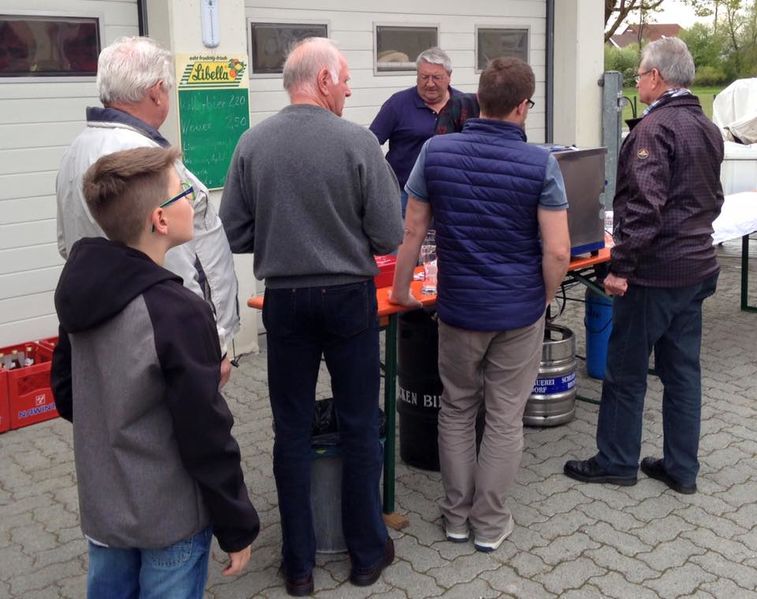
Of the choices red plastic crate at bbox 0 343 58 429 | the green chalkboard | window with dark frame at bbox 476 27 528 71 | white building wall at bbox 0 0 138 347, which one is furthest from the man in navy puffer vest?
window with dark frame at bbox 476 27 528 71

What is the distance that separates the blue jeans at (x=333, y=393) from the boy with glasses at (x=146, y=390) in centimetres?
109

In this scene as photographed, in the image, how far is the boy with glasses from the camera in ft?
6.64

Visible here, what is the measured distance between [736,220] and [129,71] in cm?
451

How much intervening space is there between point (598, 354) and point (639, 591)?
2.49 meters

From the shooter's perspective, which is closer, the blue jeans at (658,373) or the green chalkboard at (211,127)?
the blue jeans at (658,373)

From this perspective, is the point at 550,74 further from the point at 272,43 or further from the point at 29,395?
the point at 29,395

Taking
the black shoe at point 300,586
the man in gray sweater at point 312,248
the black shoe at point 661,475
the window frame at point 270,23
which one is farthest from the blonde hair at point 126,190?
the window frame at point 270,23


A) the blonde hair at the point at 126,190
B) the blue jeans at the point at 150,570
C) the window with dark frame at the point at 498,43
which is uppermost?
the window with dark frame at the point at 498,43

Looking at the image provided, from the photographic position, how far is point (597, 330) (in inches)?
229

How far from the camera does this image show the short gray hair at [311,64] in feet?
10.5

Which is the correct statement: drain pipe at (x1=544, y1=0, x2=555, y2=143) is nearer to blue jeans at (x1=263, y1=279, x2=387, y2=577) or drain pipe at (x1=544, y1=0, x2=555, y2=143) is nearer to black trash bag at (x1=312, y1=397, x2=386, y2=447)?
black trash bag at (x1=312, y1=397, x2=386, y2=447)

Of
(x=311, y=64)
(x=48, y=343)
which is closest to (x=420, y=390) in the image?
(x=311, y=64)

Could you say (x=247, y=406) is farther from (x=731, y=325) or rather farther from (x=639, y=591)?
(x=731, y=325)

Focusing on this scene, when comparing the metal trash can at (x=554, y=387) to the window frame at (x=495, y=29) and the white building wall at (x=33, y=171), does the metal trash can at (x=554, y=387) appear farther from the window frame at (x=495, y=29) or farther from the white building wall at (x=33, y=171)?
the window frame at (x=495, y=29)
